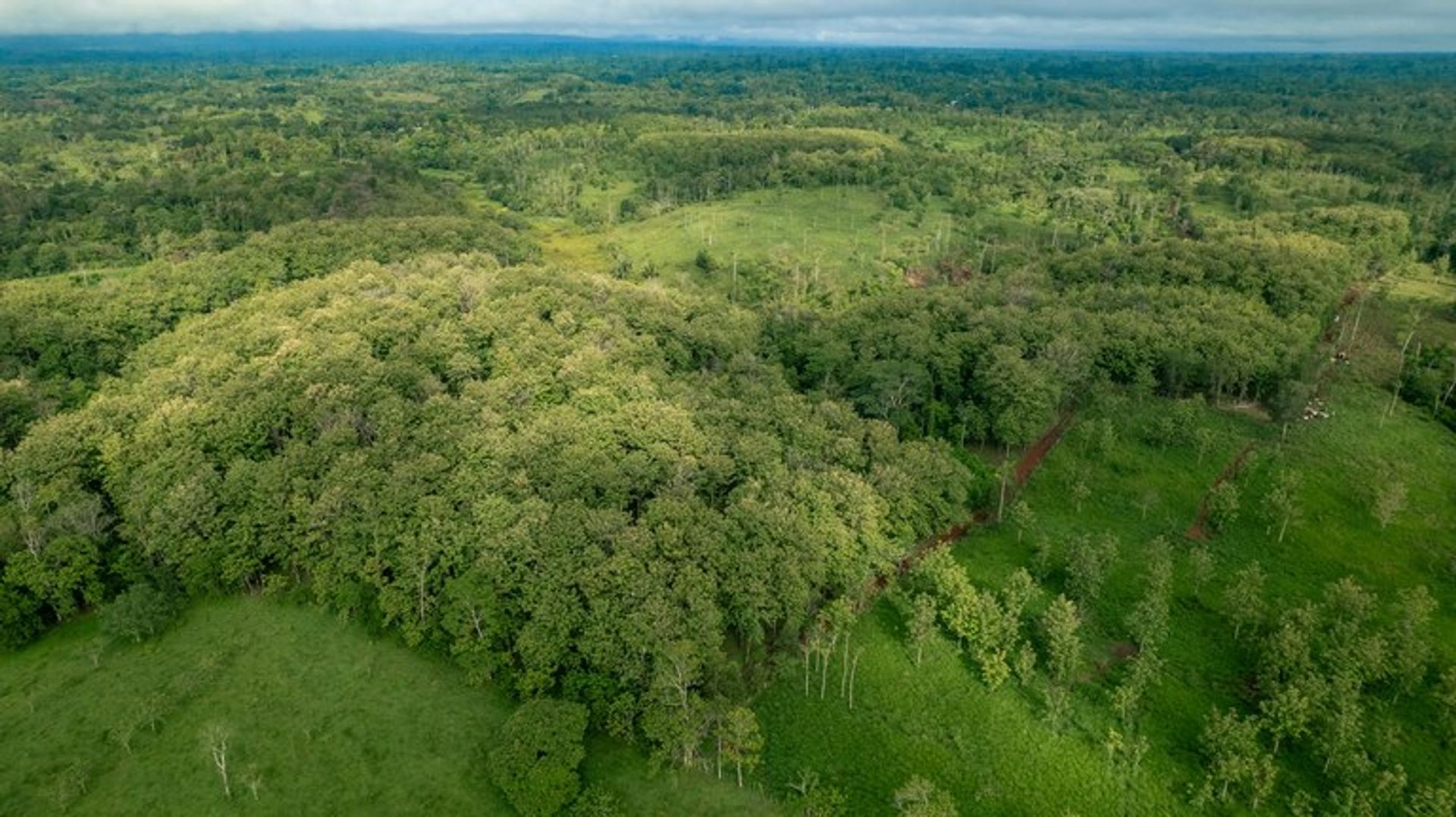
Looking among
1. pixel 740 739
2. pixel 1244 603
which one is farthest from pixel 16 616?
pixel 1244 603

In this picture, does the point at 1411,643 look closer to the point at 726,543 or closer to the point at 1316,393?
the point at 726,543

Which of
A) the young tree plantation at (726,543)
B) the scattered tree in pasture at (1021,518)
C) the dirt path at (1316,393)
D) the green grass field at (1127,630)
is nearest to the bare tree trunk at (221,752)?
the young tree plantation at (726,543)

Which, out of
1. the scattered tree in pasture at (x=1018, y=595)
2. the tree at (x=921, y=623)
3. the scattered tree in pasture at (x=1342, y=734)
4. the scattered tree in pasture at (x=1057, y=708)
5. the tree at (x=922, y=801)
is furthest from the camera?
the scattered tree in pasture at (x=1018, y=595)

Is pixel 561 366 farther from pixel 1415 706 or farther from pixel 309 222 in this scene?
pixel 309 222

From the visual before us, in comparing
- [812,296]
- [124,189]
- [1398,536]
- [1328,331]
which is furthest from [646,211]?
[1398,536]

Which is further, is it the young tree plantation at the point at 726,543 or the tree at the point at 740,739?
the young tree plantation at the point at 726,543

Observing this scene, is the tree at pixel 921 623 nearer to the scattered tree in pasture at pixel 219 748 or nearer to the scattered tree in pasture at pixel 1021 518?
the scattered tree in pasture at pixel 1021 518

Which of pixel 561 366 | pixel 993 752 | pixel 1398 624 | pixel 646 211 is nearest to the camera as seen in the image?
pixel 993 752
